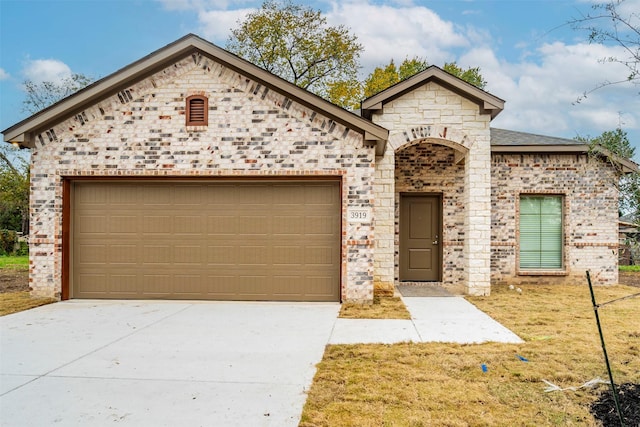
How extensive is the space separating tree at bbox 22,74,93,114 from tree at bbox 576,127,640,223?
27.7m

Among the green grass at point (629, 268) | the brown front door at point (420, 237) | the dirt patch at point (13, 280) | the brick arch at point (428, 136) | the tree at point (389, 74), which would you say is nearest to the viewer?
the brick arch at point (428, 136)

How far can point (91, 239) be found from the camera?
32.2ft

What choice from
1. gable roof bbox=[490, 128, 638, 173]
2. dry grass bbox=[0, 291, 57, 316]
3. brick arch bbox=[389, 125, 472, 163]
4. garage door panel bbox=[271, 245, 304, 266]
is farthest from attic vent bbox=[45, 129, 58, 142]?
gable roof bbox=[490, 128, 638, 173]

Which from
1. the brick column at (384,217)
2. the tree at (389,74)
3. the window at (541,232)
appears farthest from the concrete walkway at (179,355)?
the tree at (389,74)

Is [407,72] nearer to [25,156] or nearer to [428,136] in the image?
[428,136]

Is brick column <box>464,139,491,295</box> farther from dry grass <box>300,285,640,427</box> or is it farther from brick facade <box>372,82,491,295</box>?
dry grass <box>300,285,640,427</box>

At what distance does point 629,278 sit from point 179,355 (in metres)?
15.3

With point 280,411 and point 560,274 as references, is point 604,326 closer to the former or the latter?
point 560,274

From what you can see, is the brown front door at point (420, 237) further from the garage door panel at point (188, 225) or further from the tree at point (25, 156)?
the tree at point (25, 156)

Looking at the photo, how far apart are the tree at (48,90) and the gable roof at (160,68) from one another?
1872cm

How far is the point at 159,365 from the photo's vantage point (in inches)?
208

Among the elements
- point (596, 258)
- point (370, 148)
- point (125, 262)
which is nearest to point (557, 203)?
point (596, 258)

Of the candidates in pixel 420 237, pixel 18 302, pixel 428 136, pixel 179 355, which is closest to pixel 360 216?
pixel 428 136

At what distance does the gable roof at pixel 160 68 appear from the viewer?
30.3 ft
